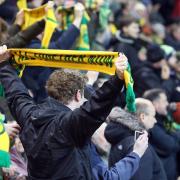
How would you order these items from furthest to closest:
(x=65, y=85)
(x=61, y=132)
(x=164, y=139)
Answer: (x=164, y=139), (x=65, y=85), (x=61, y=132)

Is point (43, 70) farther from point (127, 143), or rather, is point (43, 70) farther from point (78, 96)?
point (78, 96)

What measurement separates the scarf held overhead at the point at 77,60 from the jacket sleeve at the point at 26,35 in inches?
34.3

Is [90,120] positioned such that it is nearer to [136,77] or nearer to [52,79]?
[52,79]

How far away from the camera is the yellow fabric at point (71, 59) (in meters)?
3.68

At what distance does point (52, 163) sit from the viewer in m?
3.74

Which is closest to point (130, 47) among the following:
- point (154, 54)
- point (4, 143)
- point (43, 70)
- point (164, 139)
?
point (154, 54)

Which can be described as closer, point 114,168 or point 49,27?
point 114,168

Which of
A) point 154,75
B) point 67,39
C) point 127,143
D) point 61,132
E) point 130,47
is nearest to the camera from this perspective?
point 61,132

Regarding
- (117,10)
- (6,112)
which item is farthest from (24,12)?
(117,10)

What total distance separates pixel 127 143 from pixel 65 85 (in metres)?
0.99

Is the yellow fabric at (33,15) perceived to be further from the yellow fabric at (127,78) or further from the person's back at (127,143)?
the yellow fabric at (127,78)

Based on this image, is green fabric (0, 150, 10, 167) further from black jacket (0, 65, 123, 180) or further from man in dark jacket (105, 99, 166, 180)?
man in dark jacket (105, 99, 166, 180)

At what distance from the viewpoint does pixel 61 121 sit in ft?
12.0

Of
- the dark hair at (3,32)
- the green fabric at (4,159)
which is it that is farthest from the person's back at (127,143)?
the dark hair at (3,32)
